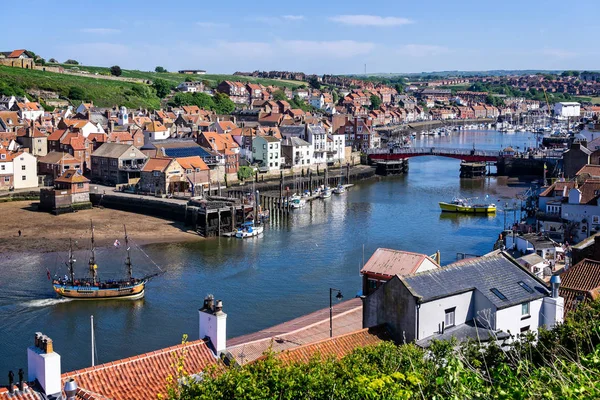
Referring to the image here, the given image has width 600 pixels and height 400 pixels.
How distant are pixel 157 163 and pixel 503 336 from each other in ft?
123

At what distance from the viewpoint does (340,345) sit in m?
14.0

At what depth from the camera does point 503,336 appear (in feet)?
47.3

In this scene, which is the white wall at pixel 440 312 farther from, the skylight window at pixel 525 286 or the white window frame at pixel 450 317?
the skylight window at pixel 525 286

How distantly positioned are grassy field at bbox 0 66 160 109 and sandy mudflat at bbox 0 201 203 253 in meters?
45.3

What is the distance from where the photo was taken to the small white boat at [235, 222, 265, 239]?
130 feet

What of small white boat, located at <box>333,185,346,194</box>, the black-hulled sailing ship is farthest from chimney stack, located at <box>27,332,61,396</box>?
small white boat, located at <box>333,185,346,194</box>

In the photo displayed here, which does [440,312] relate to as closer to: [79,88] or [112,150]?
[112,150]

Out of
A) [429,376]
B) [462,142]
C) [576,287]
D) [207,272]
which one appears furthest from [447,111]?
[429,376]

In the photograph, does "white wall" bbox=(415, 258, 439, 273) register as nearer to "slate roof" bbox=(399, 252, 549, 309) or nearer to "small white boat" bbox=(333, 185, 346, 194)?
"slate roof" bbox=(399, 252, 549, 309)

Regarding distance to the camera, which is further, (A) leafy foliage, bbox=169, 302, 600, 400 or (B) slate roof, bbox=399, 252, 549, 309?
(B) slate roof, bbox=399, 252, 549, 309

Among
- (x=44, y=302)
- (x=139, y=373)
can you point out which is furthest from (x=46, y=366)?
(x=44, y=302)

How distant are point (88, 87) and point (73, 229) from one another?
192ft

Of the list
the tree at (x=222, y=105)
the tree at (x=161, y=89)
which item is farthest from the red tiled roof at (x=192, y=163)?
the tree at (x=161, y=89)

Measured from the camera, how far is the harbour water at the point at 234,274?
923 inches
